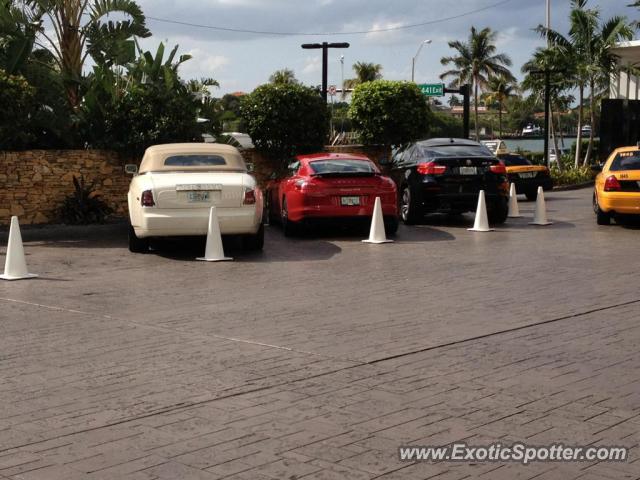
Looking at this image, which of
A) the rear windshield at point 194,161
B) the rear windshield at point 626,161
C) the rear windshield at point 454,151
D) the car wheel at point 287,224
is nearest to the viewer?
the rear windshield at point 194,161

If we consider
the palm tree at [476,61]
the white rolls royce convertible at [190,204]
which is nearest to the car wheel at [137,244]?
the white rolls royce convertible at [190,204]

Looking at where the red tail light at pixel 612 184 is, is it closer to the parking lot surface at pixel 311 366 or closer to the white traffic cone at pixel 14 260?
the parking lot surface at pixel 311 366

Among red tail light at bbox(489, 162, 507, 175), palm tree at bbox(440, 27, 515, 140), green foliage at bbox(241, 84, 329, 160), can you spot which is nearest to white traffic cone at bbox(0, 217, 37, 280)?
red tail light at bbox(489, 162, 507, 175)

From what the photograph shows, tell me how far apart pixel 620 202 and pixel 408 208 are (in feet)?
12.9

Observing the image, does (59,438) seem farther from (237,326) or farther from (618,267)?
(618,267)

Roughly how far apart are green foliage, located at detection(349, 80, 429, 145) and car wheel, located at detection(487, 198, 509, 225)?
21.4ft

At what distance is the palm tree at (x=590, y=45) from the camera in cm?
4259

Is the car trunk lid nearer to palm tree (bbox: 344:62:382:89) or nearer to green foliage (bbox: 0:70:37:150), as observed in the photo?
green foliage (bbox: 0:70:37:150)

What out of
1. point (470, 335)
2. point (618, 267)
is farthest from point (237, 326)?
point (618, 267)

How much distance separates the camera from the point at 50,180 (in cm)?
1873

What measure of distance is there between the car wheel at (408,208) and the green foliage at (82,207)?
5.80m

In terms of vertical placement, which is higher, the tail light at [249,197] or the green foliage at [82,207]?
the tail light at [249,197]

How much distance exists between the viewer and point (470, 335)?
8.16 metres

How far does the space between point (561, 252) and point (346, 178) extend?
3.88 metres
